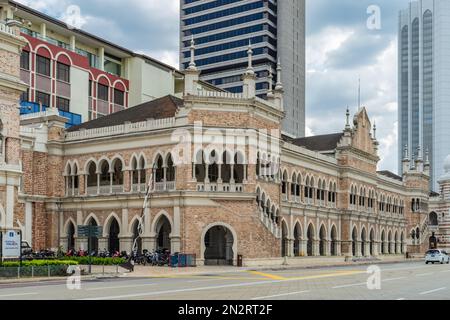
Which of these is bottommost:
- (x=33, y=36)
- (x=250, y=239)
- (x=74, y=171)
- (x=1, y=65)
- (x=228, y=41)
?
(x=250, y=239)

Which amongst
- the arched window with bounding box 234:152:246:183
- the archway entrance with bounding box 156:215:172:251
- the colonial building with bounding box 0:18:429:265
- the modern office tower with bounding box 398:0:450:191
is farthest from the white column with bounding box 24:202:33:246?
the modern office tower with bounding box 398:0:450:191

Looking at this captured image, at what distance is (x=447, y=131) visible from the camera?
183 m

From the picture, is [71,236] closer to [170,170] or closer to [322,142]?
[170,170]

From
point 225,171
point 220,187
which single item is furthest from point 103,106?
point 220,187

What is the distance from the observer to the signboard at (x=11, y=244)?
3319 cm

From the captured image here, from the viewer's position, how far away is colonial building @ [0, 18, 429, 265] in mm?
47125

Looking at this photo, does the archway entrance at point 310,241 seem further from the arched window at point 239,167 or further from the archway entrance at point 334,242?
the arched window at point 239,167

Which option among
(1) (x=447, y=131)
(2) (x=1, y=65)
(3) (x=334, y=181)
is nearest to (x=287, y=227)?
(3) (x=334, y=181)

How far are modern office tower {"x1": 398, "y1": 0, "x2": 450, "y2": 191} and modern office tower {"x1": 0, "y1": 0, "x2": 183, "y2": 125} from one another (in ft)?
349

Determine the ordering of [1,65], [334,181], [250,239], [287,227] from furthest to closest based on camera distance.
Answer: [334,181], [287,227], [250,239], [1,65]

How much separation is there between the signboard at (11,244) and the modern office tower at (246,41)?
324 ft

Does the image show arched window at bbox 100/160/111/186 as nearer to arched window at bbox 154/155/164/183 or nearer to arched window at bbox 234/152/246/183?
arched window at bbox 154/155/164/183
